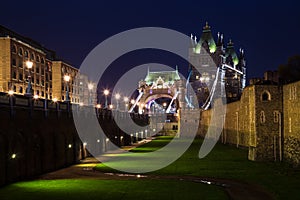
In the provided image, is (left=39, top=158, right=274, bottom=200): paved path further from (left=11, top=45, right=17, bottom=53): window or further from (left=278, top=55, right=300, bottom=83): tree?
(left=278, top=55, right=300, bottom=83): tree

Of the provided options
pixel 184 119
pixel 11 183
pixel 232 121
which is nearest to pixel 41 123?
pixel 11 183

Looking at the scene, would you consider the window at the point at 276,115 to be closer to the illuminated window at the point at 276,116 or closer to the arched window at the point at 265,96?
the illuminated window at the point at 276,116

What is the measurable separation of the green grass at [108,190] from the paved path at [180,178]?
0.95 meters

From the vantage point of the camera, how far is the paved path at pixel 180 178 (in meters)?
20.5

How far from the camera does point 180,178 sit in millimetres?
27031

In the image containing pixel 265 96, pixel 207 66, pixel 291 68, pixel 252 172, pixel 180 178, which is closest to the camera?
pixel 180 178

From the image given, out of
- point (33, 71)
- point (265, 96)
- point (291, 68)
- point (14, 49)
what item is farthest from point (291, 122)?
point (33, 71)

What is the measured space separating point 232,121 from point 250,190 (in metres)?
36.6

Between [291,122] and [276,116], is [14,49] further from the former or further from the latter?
[291,122]

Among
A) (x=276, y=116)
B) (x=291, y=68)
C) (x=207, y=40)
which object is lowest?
(x=276, y=116)

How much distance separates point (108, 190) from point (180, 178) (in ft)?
20.5

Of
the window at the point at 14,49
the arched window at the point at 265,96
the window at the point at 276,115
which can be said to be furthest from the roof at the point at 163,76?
the window at the point at 276,115

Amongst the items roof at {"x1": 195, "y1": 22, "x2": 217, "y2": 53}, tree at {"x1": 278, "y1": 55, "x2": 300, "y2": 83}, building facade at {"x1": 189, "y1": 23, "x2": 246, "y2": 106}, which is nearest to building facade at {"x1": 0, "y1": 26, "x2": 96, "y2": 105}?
tree at {"x1": 278, "y1": 55, "x2": 300, "y2": 83}

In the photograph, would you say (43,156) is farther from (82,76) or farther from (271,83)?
(82,76)
